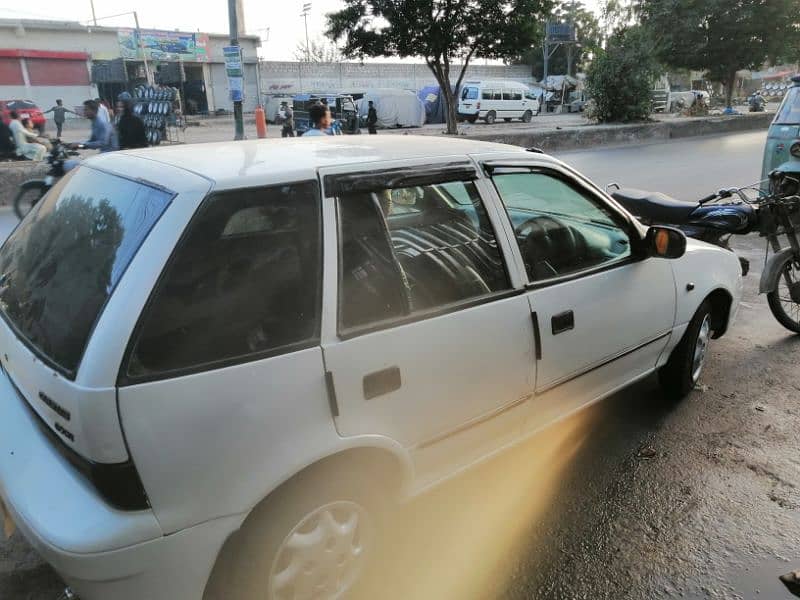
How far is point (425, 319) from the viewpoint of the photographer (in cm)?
223

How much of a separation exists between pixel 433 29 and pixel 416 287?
1839 centimetres

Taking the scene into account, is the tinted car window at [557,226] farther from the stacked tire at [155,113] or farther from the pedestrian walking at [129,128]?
the stacked tire at [155,113]

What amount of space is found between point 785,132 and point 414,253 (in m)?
8.52

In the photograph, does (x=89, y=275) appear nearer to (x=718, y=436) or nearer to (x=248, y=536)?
(x=248, y=536)

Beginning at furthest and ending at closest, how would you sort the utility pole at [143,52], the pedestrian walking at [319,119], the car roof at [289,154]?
the utility pole at [143,52], the pedestrian walking at [319,119], the car roof at [289,154]

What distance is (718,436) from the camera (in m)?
3.48

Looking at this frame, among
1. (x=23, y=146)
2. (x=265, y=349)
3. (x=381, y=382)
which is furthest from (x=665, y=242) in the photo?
(x=23, y=146)

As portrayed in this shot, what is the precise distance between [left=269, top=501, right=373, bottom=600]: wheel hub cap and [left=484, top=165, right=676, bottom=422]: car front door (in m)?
1.01

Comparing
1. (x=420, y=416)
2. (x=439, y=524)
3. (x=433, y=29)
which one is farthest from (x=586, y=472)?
(x=433, y=29)

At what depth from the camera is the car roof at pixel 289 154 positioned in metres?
2.02

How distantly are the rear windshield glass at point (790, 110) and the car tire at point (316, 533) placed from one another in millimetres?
9140

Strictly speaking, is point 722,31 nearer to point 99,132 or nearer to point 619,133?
point 619,133

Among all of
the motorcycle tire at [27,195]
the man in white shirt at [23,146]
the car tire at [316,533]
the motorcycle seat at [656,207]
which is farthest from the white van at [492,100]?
the car tire at [316,533]

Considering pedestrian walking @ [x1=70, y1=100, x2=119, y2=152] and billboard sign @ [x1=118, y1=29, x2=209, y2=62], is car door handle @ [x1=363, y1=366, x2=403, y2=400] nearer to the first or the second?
pedestrian walking @ [x1=70, y1=100, x2=119, y2=152]
